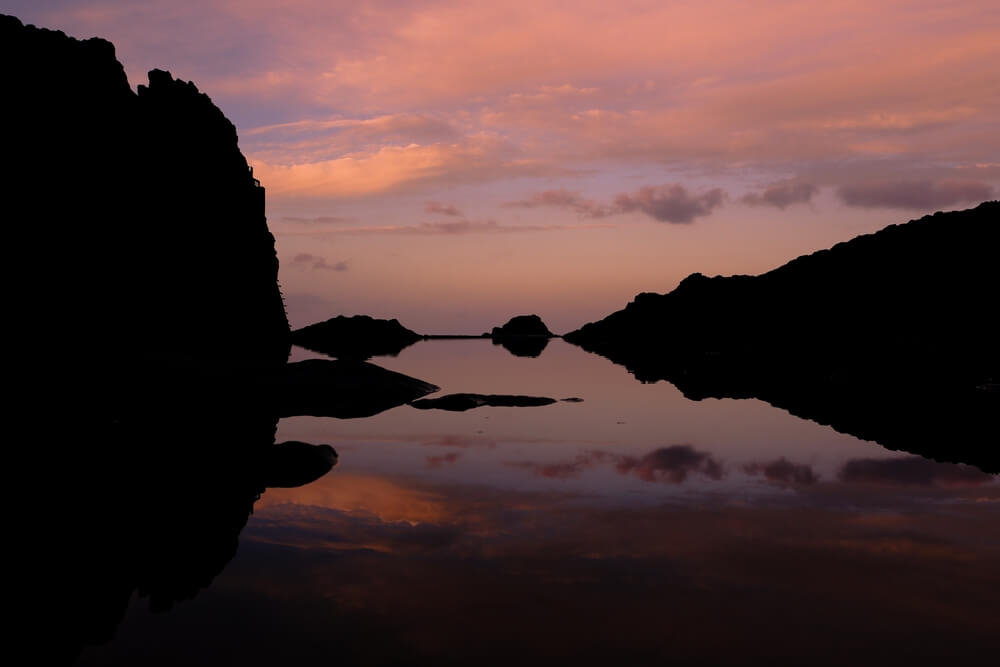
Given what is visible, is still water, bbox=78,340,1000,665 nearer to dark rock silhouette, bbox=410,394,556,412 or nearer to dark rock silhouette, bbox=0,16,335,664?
dark rock silhouette, bbox=0,16,335,664

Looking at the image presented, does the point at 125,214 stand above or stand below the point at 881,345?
above

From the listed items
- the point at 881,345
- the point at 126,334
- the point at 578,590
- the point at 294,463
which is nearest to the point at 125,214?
the point at 126,334

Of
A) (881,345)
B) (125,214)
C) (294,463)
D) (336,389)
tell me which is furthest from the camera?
(881,345)

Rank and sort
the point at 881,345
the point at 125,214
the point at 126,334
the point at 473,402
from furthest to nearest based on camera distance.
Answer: the point at 881,345
the point at 125,214
the point at 126,334
the point at 473,402

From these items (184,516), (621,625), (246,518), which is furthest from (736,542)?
(184,516)

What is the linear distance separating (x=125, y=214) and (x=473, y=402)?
52729mm

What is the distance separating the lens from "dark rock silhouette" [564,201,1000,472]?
37688mm

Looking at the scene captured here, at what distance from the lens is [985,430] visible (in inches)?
1259

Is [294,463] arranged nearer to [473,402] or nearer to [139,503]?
[139,503]

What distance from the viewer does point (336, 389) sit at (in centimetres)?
4066

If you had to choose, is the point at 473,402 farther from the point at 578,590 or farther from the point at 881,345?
the point at 881,345

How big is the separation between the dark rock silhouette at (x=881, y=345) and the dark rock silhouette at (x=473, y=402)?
12217mm

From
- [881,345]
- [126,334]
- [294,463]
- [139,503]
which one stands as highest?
[881,345]

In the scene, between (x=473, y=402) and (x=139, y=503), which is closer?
(x=139, y=503)
